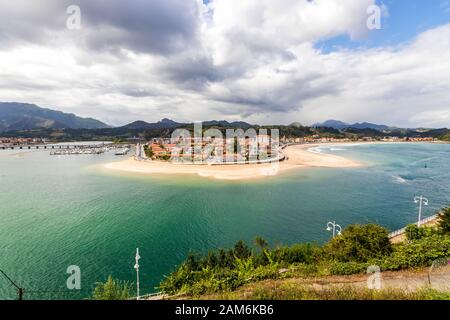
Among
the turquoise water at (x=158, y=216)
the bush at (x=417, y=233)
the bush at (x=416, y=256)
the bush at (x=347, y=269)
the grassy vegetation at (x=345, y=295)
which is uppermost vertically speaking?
the grassy vegetation at (x=345, y=295)

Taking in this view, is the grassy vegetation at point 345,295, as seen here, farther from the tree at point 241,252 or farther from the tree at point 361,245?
the tree at point 241,252

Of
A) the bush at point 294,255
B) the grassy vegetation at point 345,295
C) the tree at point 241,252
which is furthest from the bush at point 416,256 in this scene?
the tree at point 241,252

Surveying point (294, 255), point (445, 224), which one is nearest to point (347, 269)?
point (294, 255)

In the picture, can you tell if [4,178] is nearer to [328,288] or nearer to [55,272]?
[55,272]

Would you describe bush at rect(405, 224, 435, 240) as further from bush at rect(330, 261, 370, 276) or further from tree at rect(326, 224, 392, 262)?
bush at rect(330, 261, 370, 276)

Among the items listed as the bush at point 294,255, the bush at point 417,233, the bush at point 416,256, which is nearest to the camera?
the bush at point 416,256

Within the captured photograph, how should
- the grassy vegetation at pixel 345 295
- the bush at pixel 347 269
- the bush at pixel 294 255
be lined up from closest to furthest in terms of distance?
the grassy vegetation at pixel 345 295, the bush at pixel 347 269, the bush at pixel 294 255
